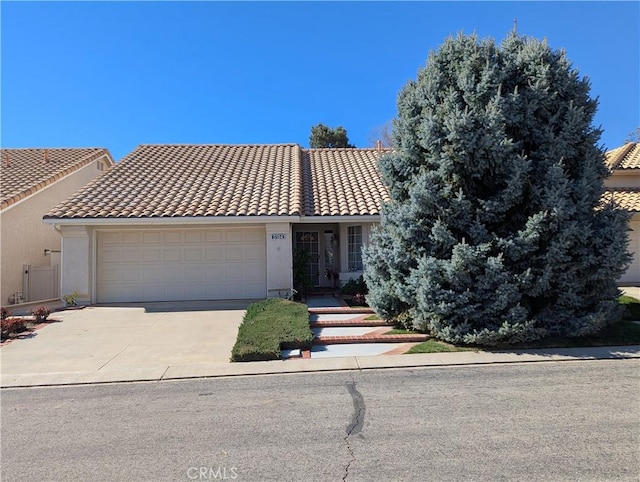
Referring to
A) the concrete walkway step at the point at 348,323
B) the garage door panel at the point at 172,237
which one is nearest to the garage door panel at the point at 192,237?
the garage door panel at the point at 172,237

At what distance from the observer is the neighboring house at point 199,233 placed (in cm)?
1210

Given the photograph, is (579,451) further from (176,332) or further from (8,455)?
(176,332)

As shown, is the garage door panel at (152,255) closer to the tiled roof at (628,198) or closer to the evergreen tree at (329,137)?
the tiled roof at (628,198)

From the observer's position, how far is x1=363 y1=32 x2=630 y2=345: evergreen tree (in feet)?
24.6

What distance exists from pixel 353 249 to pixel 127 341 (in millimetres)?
7717

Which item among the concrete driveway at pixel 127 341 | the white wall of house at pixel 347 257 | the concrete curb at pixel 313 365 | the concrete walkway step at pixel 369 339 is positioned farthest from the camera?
the white wall of house at pixel 347 257

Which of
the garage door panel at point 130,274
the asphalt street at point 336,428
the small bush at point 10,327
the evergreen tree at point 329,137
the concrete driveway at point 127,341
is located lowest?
the asphalt street at point 336,428

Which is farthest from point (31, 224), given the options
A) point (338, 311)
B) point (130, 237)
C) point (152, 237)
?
point (338, 311)

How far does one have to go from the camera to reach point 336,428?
4410 mm

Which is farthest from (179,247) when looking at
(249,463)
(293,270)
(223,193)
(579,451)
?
(579,451)

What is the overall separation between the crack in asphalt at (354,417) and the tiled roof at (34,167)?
13247mm

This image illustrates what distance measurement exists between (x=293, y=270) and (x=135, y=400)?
25.4 ft

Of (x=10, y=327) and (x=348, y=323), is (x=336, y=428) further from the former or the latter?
(x=10, y=327)

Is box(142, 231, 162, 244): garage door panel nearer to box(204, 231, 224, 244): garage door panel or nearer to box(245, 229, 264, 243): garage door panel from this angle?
box(204, 231, 224, 244): garage door panel
